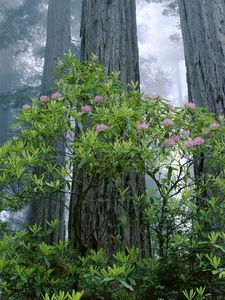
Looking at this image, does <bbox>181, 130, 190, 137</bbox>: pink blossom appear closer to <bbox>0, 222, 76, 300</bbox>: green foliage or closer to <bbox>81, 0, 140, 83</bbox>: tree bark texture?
<bbox>0, 222, 76, 300</bbox>: green foliage

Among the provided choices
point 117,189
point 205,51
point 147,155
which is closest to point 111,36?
point 205,51

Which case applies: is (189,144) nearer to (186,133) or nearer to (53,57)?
(186,133)

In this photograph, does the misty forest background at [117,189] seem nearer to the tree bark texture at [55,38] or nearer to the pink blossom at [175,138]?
the pink blossom at [175,138]

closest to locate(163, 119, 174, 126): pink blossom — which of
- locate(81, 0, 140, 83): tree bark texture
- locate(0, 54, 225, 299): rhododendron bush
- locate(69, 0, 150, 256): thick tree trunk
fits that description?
locate(0, 54, 225, 299): rhododendron bush

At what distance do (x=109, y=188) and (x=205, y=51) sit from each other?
150 cm

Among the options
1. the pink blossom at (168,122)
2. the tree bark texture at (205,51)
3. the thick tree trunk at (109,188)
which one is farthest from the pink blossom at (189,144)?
the tree bark texture at (205,51)

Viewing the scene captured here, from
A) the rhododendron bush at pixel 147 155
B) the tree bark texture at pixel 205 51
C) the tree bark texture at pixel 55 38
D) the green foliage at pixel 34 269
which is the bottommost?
the green foliage at pixel 34 269

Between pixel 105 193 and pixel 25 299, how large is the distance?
0.82m

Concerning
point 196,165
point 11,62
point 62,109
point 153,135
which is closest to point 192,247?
point 153,135

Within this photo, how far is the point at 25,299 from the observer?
211 cm

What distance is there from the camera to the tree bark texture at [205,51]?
10.1 ft

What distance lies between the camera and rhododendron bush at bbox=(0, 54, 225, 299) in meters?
1.85

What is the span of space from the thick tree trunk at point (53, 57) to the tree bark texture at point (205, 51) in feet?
7.49

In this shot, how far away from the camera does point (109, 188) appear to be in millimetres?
2619
